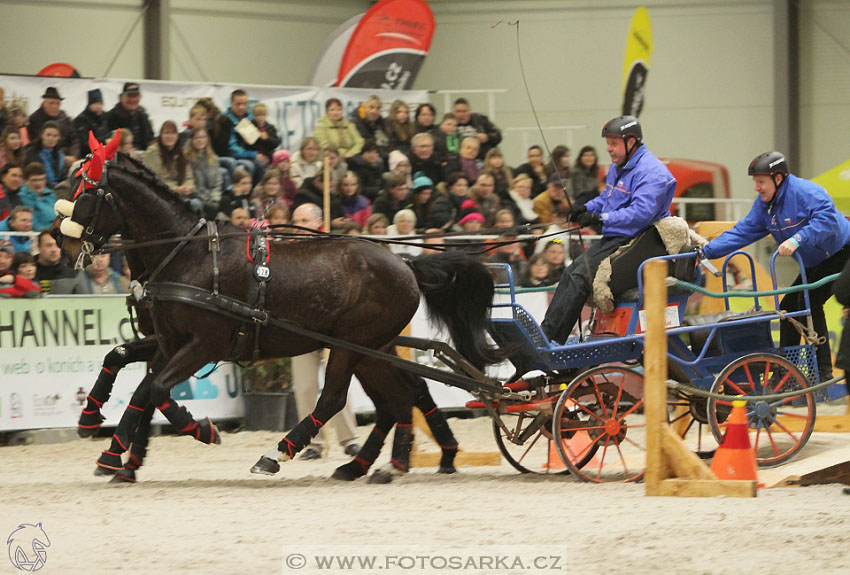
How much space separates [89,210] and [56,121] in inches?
197

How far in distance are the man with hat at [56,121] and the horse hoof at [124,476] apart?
5163 millimetres

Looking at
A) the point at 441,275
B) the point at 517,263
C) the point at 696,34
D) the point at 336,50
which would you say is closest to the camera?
the point at 441,275

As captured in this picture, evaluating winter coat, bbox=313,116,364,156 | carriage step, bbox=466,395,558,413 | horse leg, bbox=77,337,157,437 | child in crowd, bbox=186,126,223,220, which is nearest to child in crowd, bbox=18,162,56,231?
child in crowd, bbox=186,126,223,220

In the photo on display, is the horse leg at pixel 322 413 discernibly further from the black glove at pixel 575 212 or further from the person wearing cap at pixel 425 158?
the person wearing cap at pixel 425 158

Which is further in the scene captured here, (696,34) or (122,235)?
(696,34)

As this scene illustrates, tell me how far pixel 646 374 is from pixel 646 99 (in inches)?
535

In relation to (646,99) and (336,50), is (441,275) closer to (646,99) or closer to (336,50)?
(336,50)

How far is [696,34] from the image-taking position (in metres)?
19.2

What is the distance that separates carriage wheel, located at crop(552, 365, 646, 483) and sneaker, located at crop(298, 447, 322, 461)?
206 centimetres

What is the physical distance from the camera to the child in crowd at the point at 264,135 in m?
12.8

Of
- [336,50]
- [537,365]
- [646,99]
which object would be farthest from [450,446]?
[646,99]
